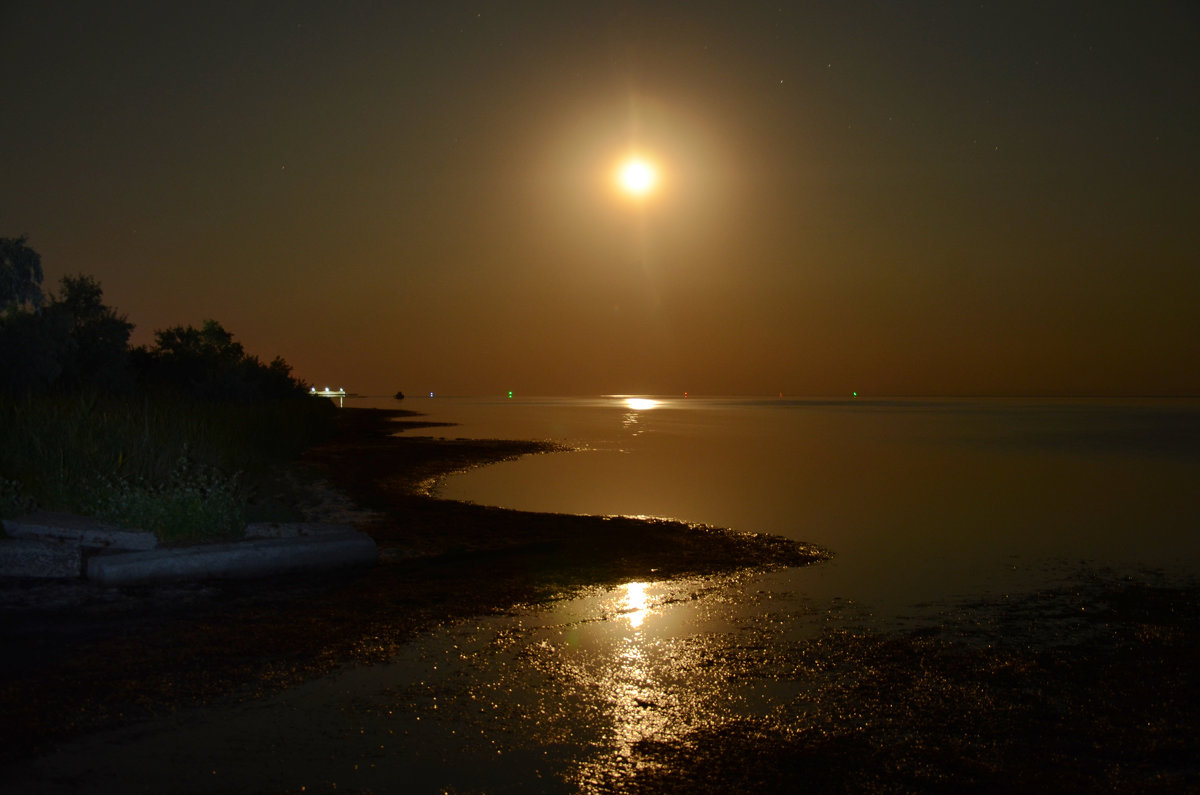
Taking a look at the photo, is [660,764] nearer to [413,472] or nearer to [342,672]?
[342,672]

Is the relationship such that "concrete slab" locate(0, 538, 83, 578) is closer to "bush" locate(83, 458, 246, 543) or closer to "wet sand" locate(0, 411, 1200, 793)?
"wet sand" locate(0, 411, 1200, 793)

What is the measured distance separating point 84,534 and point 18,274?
18614 mm

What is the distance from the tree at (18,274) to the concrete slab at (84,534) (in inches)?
688

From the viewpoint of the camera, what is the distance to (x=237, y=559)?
10.5m

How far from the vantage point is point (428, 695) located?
6406 mm

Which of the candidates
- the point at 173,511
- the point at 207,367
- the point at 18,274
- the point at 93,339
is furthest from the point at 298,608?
the point at 207,367

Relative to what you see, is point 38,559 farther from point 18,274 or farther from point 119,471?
point 18,274

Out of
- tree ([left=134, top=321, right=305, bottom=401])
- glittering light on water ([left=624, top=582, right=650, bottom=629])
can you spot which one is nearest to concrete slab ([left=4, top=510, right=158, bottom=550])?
glittering light on water ([left=624, top=582, right=650, bottom=629])

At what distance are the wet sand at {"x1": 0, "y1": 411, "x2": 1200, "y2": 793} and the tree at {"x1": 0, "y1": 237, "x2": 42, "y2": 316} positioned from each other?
19.4 meters

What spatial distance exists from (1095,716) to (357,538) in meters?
8.60

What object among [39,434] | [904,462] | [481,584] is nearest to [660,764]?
[481,584]

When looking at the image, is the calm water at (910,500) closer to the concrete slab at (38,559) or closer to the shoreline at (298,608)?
the shoreline at (298,608)

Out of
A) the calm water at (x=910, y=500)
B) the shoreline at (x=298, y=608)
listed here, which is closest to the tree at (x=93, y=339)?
the calm water at (x=910, y=500)

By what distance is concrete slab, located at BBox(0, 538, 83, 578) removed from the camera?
9859 mm
